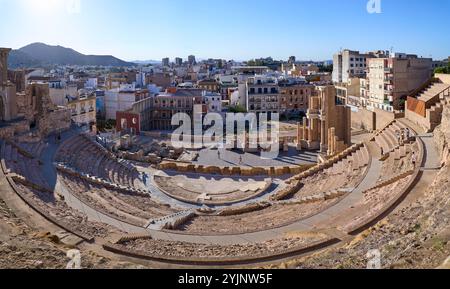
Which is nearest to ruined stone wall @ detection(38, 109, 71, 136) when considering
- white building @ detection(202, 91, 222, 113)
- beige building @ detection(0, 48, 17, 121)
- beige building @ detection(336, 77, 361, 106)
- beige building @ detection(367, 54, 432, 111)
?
beige building @ detection(0, 48, 17, 121)

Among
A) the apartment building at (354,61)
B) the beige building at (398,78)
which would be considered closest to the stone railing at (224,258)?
the beige building at (398,78)

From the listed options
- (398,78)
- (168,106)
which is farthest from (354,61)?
(168,106)

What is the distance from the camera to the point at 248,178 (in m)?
32.9

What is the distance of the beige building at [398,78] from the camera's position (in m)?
55.3

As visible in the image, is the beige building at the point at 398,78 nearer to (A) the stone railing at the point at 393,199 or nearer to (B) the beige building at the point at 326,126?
(B) the beige building at the point at 326,126

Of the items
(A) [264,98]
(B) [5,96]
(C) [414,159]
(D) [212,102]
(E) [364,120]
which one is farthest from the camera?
(A) [264,98]

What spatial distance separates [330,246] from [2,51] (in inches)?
1147

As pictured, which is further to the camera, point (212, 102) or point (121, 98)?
point (212, 102)

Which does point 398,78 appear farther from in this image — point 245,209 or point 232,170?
point 245,209

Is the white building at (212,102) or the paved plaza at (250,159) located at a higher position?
the white building at (212,102)

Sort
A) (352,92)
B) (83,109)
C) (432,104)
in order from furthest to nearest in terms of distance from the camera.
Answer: (352,92)
(83,109)
(432,104)

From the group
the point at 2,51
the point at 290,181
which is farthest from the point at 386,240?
the point at 2,51

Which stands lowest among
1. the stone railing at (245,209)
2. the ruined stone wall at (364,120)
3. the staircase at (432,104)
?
the stone railing at (245,209)

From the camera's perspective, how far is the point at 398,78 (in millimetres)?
56125
